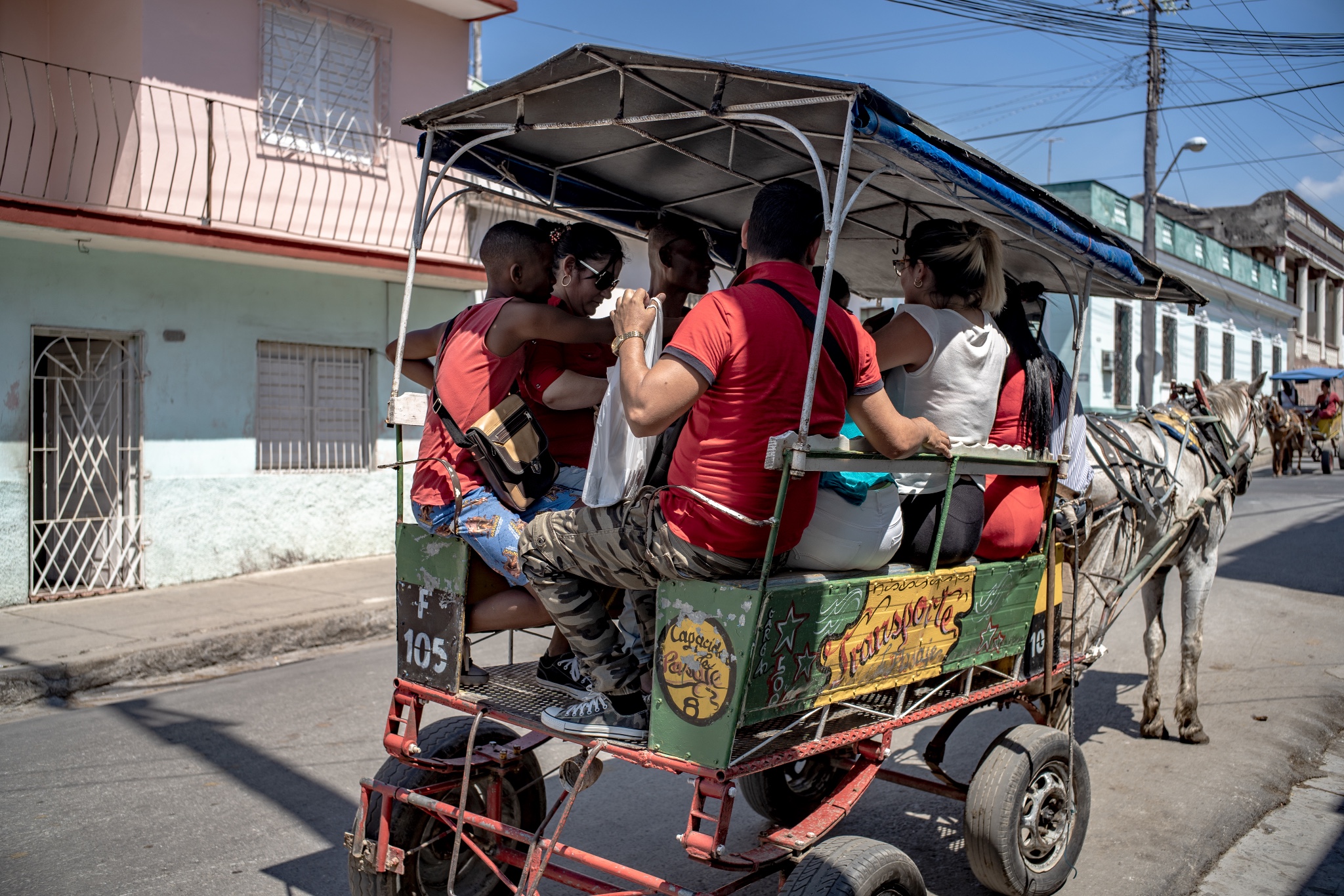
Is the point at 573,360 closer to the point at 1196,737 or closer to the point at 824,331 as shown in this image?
the point at 824,331

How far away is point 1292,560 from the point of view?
10773 mm

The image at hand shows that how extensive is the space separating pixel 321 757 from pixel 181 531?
5311 mm

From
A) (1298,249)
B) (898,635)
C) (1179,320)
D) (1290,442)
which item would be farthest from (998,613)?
(1298,249)

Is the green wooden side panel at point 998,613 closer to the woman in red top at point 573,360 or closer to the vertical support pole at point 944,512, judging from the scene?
the vertical support pole at point 944,512

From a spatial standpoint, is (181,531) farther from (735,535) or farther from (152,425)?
(735,535)

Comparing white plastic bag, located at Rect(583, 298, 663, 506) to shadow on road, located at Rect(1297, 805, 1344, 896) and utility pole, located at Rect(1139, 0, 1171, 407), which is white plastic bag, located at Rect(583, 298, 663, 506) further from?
utility pole, located at Rect(1139, 0, 1171, 407)

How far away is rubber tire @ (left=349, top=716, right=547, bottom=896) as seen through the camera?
3090 millimetres

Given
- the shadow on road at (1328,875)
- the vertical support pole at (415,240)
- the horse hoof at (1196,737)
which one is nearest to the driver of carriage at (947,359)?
the vertical support pole at (415,240)

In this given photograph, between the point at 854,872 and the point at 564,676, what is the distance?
1.19 metres

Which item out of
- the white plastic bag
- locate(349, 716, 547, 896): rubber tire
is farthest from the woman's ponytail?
locate(349, 716, 547, 896): rubber tire

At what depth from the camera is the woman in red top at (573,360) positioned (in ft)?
11.0

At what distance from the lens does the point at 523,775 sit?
3.45 metres

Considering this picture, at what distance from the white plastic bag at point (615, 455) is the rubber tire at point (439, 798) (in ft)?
3.16

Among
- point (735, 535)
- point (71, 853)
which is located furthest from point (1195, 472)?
point (71, 853)
